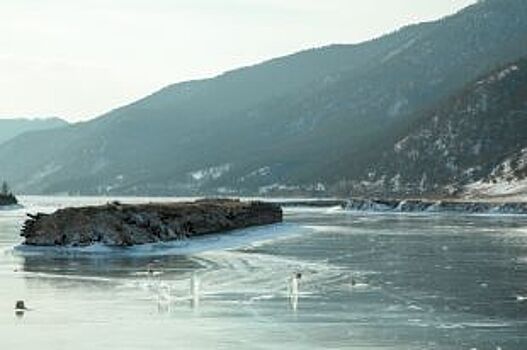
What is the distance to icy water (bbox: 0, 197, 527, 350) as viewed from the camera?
3775cm

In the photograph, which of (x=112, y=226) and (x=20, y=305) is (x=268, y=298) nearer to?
(x=20, y=305)

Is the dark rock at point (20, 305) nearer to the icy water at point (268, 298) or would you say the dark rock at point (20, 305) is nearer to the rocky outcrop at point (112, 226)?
the icy water at point (268, 298)

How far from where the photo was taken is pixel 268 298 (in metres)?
50.2

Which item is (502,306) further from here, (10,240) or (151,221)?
(10,240)

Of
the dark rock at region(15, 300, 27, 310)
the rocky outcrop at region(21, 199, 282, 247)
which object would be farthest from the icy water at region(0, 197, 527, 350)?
the rocky outcrop at region(21, 199, 282, 247)

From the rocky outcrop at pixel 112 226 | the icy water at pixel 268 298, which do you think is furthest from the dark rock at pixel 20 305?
the rocky outcrop at pixel 112 226

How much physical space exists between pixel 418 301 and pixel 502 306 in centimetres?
416

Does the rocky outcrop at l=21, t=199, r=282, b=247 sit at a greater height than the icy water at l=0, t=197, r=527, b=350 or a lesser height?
greater

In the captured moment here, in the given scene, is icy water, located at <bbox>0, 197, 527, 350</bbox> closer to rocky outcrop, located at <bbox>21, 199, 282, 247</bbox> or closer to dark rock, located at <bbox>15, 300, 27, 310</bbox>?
dark rock, located at <bbox>15, 300, 27, 310</bbox>

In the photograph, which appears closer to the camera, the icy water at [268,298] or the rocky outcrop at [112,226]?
the icy water at [268,298]

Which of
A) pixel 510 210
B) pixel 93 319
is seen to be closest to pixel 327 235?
pixel 93 319

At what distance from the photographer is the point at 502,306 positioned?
46.5 metres

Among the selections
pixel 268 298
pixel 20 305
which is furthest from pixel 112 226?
pixel 20 305

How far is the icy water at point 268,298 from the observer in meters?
37.8
